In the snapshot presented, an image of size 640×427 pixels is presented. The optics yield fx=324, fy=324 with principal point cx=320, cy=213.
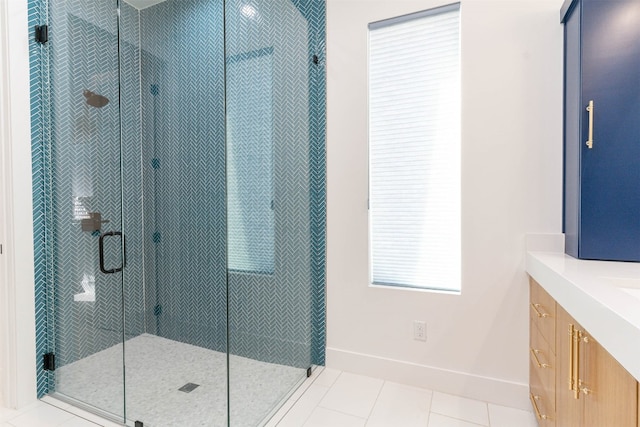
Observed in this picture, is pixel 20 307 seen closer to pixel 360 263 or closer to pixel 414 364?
pixel 360 263

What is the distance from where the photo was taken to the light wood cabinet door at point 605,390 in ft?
2.28

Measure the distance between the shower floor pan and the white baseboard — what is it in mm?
443

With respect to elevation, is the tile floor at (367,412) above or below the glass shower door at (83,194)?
below

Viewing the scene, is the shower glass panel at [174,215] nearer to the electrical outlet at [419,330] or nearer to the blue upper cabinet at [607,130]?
the electrical outlet at [419,330]

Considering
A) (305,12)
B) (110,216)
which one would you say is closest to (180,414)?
(110,216)

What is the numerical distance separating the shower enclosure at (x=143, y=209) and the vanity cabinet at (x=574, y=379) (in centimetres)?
135

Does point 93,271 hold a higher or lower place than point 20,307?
higher

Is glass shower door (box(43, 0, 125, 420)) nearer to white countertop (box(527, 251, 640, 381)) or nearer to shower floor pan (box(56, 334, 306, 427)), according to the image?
shower floor pan (box(56, 334, 306, 427))

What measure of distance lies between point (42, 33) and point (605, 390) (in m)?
2.89

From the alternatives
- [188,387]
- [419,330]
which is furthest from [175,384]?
[419,330]

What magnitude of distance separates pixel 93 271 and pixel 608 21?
2.96 m

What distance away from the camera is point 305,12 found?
2.27 metres

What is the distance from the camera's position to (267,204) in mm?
1827

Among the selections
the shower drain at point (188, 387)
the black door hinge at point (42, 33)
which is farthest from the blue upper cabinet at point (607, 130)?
the black door hinge at point (42, 33)
